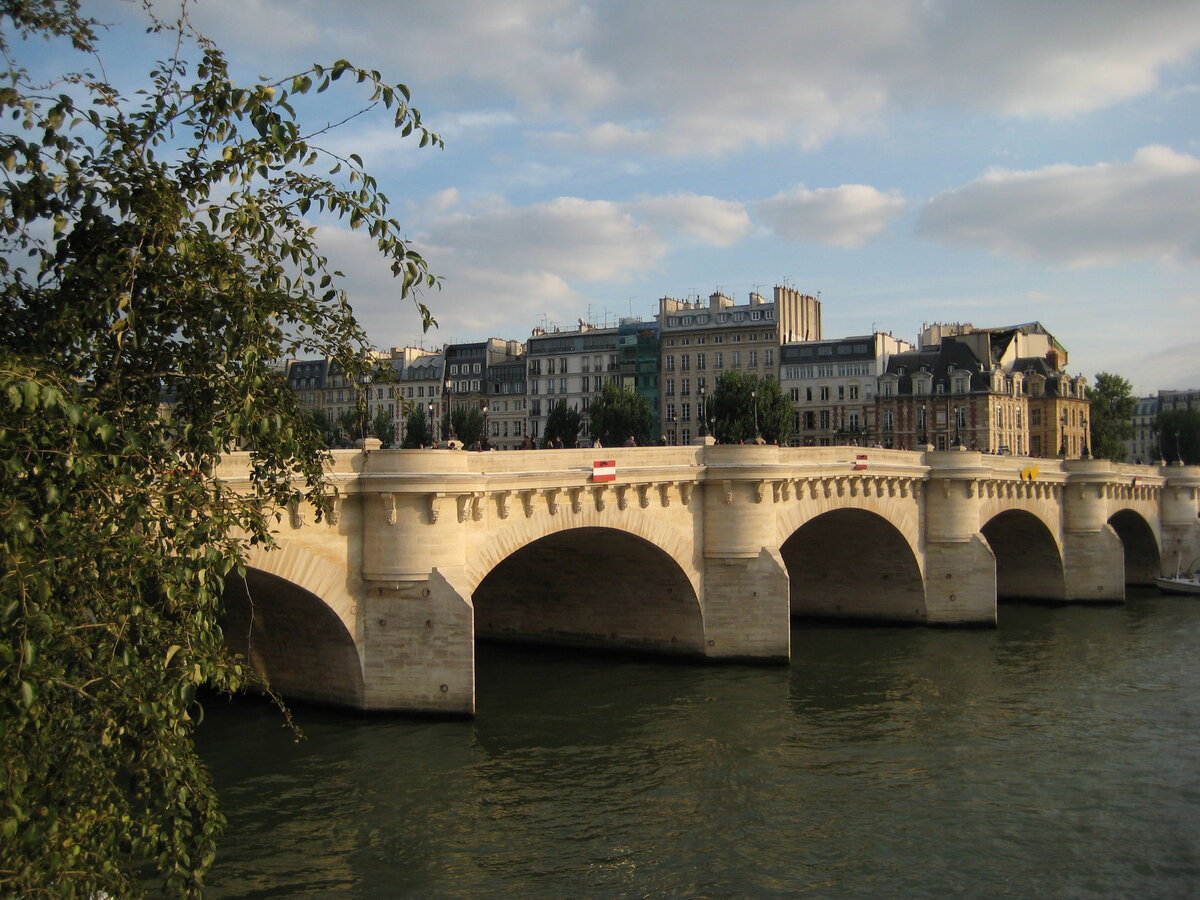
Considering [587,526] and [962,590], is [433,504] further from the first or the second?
[962,590]

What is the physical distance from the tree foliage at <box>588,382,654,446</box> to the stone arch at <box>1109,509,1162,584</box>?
3541 centimetres

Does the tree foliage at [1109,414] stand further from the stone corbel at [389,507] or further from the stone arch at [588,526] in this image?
the stone corbel at [389,507]

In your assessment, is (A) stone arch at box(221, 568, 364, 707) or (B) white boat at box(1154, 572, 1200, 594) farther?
(B) white boat at box(1154, 572, 1200, 594)

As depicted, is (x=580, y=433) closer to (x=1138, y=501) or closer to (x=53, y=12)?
(x=1138, y=501)

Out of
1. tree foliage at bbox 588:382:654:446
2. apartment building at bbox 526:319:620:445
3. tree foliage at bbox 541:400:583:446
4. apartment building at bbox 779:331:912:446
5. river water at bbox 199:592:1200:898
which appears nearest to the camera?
river water at bbox 199:592:1200:898

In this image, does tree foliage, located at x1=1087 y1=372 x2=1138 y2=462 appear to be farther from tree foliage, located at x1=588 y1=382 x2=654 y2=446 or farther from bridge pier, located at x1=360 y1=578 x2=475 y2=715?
bridge pier, located at x1=360 y1=578 x2=475 y2=715

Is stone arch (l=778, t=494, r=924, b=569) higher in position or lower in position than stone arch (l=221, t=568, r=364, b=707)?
higher

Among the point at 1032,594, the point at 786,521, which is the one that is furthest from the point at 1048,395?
the point at 786,521

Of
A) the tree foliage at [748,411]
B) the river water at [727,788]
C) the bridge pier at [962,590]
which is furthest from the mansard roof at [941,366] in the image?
the river water at [727,788]

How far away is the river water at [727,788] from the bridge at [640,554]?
1567 mm

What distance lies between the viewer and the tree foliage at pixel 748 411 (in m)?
77.4

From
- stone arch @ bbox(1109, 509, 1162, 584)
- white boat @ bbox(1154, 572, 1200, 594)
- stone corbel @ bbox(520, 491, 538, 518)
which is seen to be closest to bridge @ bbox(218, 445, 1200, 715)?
stone corbel @ bbox(520, 491, 538, 518)

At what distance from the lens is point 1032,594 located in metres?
53.2

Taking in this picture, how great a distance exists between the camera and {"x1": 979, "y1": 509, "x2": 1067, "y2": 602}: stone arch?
5269cm
